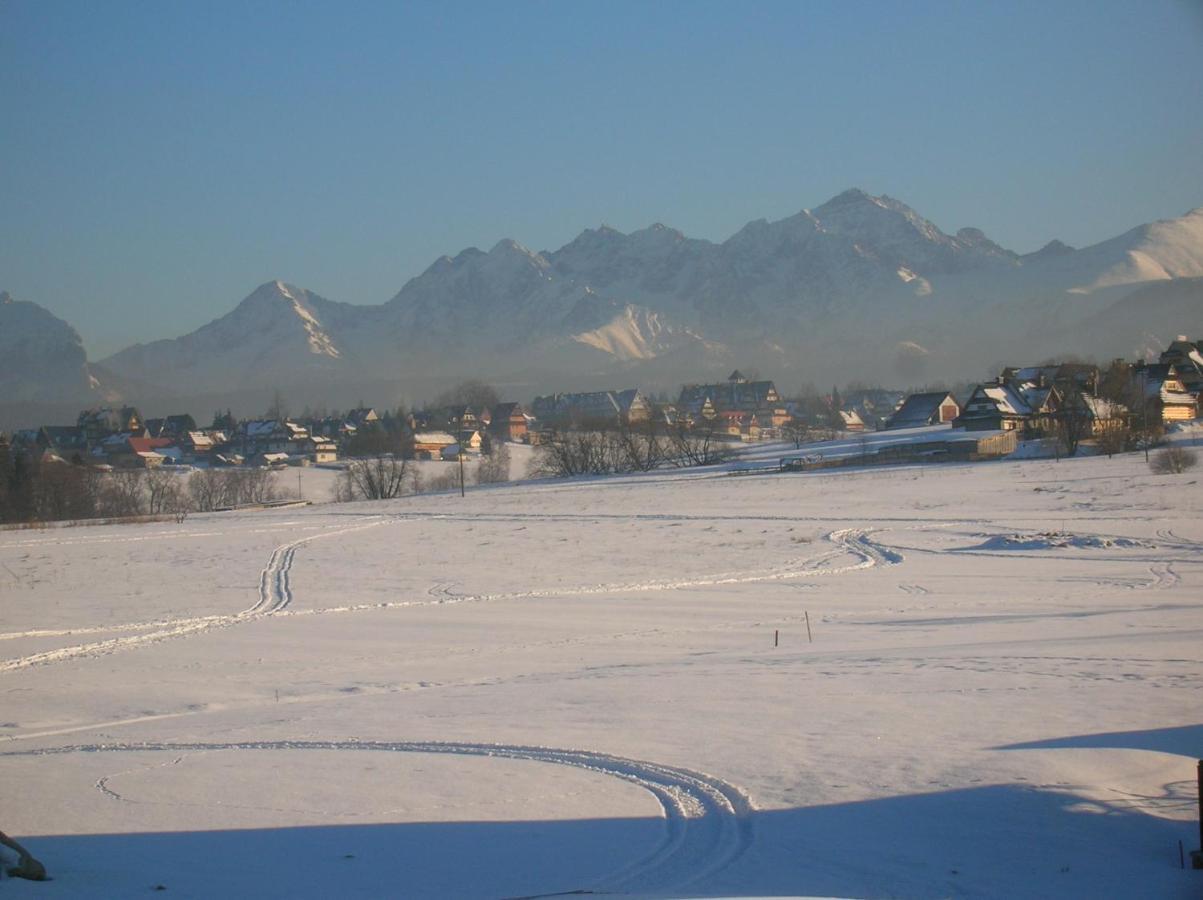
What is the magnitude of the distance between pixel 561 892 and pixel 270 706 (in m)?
9.36

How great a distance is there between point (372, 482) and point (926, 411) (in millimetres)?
59597

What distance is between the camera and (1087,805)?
31.4 feet

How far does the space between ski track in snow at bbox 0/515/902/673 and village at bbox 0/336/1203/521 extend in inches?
1702

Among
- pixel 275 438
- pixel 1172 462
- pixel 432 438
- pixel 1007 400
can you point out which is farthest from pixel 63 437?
pixel 1172 462

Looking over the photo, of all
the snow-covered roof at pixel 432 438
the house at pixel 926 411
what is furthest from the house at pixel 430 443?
the house at pixel 926 411

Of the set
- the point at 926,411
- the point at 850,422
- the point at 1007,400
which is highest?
the point at 1007,400

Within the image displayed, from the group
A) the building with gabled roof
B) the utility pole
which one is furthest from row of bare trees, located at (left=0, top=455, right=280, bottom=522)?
the utility pole

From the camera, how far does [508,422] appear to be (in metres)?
171

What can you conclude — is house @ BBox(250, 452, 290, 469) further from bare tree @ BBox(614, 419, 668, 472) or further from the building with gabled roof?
the building with gabled roof

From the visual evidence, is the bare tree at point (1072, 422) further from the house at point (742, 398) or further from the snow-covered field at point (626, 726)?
the house at point (742, 398)

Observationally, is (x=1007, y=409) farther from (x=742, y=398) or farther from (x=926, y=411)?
(x=742, y=398)

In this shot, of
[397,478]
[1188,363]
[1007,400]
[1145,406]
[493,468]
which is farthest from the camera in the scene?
[1188,363]

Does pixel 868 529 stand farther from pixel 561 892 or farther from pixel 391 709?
pixel 561 892

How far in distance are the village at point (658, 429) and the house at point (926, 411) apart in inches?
6.7
